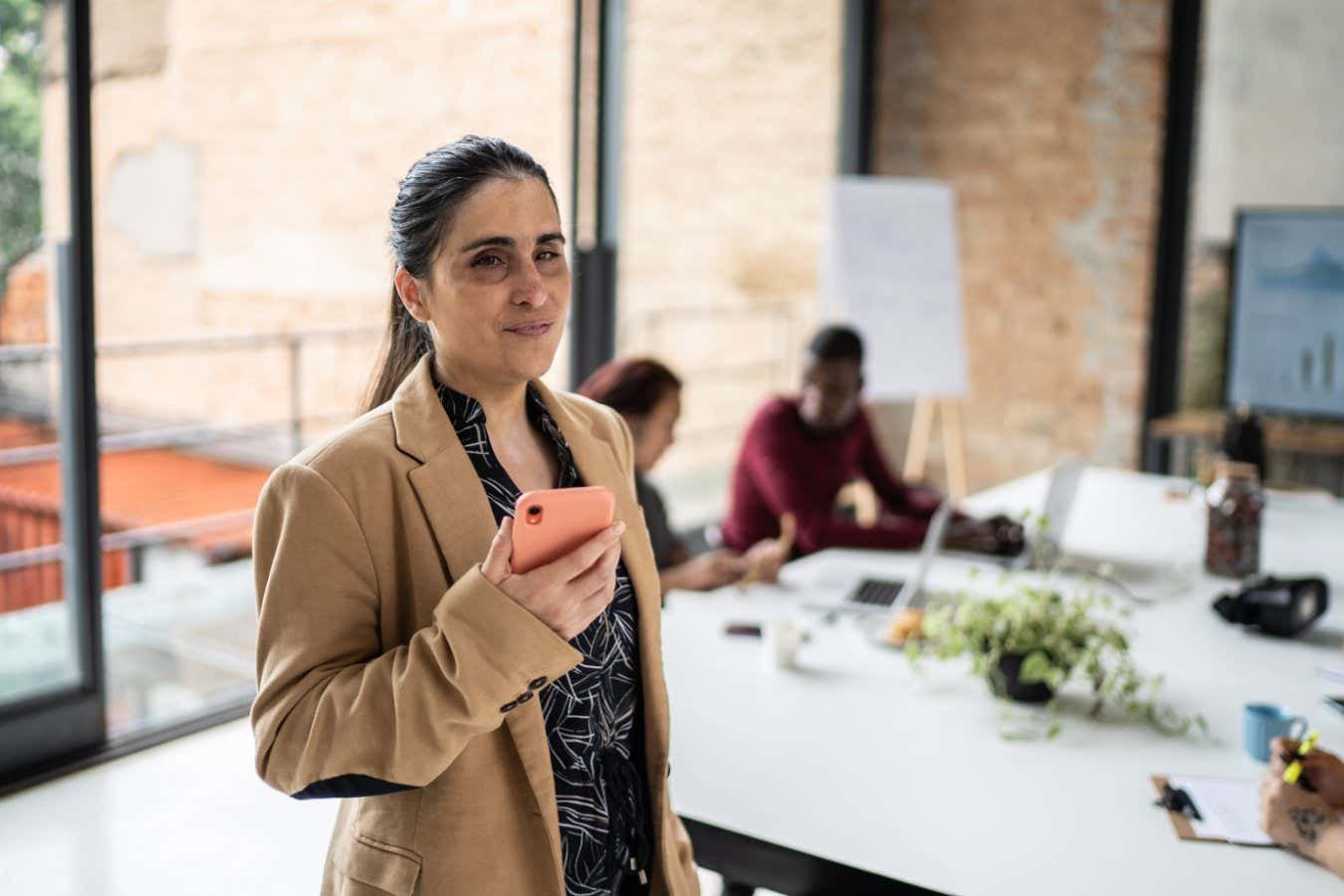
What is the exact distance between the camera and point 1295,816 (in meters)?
1.50

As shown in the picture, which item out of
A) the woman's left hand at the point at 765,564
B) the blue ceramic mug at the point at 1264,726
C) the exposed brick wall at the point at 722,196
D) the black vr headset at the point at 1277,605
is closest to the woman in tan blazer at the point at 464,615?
the blue ceramic mug at the point at 1264,726

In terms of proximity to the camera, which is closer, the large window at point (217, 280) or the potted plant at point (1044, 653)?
the potted plant at point (1044, 653)

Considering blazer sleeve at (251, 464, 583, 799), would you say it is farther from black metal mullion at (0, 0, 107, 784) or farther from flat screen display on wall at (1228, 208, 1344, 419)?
flat screen display on wall at (1228, 208, 1344, 419)

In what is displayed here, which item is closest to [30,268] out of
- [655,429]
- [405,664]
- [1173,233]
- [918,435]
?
[655,429]

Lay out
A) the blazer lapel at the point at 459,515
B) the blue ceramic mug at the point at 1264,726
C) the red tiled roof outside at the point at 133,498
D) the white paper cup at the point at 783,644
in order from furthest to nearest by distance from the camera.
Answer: the red tiled roof outside at the point at 133,498
the white paper cup at the point at 783,644
the blue ceramic mug at the point at 1264,726
the blazer lapel at the point at 459,515

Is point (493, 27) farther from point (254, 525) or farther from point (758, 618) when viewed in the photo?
point (254, 525)

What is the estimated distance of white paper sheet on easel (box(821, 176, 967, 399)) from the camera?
5004 mm

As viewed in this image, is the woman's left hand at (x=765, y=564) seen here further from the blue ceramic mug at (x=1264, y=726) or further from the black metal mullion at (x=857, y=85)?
the black metal mullion at (x=857, y=85)

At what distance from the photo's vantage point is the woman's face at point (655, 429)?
260cm

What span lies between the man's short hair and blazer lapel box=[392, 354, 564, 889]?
2184mm

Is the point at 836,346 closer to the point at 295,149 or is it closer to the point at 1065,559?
the point at 1065,559

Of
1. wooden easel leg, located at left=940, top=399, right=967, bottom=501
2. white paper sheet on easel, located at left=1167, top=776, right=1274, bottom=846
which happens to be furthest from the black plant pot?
wooden easel leg, located at left=940, top=399, right=967, bottom=501

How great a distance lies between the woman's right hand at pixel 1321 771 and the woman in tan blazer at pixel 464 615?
0.79 m

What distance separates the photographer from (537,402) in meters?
1.37
